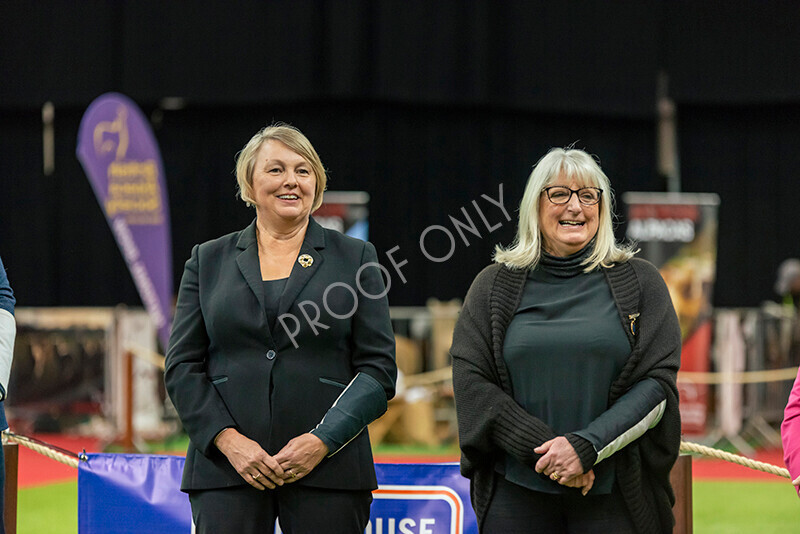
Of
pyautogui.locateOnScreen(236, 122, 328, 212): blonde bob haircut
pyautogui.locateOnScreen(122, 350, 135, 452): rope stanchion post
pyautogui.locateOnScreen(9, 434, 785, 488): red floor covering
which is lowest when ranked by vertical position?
pyautogui.locateOnScreen(9, 434, 785, 488): red floor covering

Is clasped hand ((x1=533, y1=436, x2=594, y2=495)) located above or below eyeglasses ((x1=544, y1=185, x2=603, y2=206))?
below

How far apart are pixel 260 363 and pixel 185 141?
10.1 meters

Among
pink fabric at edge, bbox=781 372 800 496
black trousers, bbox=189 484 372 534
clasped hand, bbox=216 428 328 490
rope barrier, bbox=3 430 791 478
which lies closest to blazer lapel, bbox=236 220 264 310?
clasped hand, bbox=216 428 328 490

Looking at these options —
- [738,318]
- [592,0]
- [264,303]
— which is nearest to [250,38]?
[592,0]

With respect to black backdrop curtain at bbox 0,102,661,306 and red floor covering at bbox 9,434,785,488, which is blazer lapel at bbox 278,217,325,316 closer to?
red floor covering at bbox 9,434,785,488

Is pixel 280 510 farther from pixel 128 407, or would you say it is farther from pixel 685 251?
pixel 685 251

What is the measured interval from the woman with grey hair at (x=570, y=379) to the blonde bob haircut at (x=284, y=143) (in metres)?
0.55

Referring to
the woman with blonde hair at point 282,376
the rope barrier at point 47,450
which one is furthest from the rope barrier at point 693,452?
the woman with blonde hair at point 282,376

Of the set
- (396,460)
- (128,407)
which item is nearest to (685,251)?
(396,460)

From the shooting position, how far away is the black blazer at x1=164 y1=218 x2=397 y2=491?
8.08 feet

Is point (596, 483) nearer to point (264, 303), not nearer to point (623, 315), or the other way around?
point (623, 315)

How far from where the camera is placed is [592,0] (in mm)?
11578

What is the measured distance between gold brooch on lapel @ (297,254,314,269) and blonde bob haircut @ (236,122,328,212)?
18 cm

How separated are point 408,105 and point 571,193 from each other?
944cm
